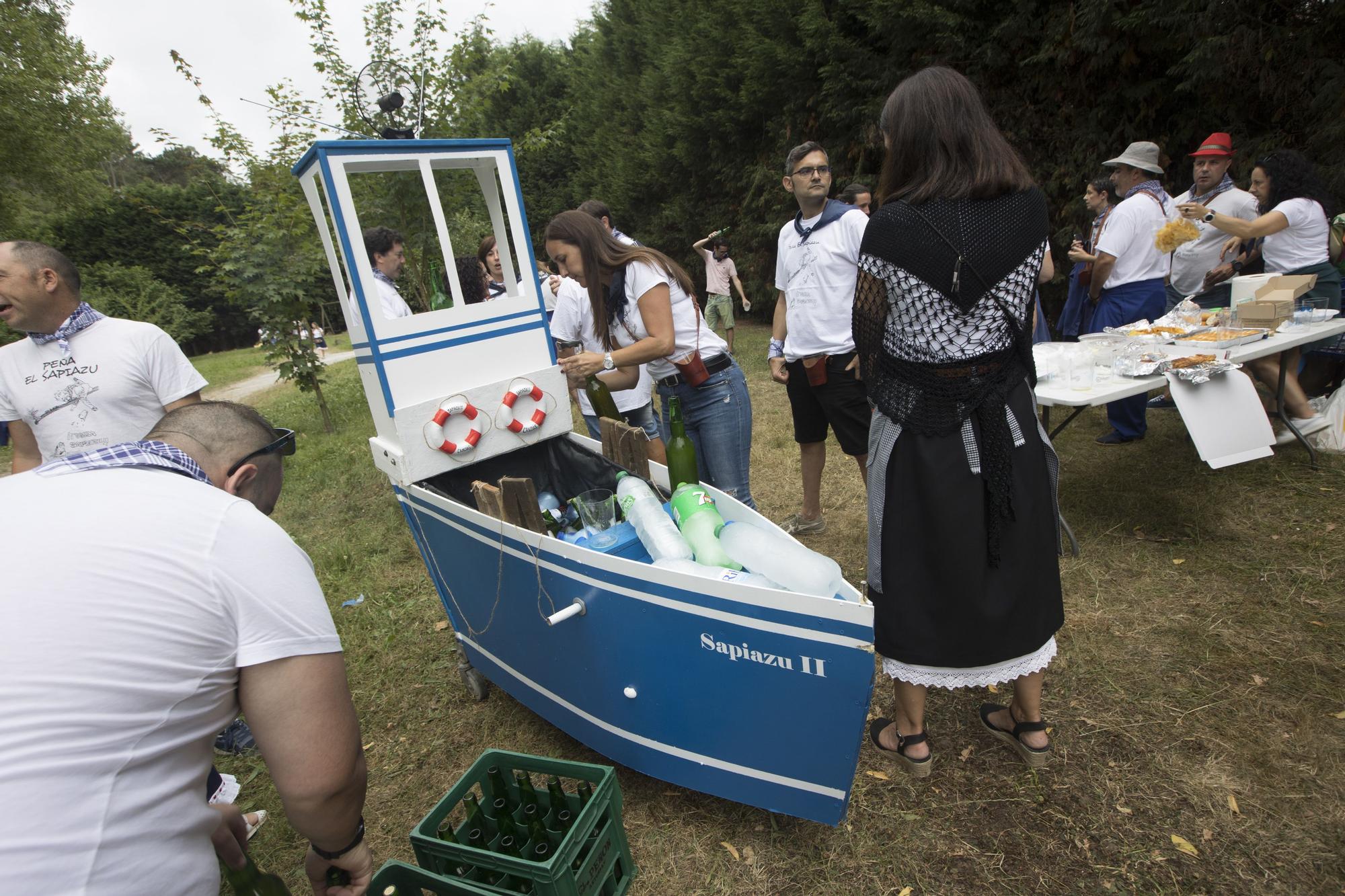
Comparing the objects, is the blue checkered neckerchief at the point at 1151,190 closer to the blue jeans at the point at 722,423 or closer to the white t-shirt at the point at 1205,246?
the white t-shirt at the point at 1205,246

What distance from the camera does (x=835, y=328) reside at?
334 centimetres

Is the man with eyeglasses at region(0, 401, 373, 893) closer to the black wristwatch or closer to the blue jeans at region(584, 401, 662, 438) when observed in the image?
the black wristwatch

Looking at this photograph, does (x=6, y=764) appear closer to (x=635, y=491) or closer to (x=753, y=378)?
(x=635, y=491)

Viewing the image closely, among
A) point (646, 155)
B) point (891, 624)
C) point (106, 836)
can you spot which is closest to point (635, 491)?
point (891, 624)

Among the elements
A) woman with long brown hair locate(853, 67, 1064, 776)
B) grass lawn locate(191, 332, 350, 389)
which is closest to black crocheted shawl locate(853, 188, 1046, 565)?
woman with long brown hair locate(853, 67, 1064, 776)

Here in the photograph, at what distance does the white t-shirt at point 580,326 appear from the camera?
385cm

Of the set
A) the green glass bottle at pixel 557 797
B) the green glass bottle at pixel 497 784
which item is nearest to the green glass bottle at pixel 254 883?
the green glass bottle at pixel 497 784

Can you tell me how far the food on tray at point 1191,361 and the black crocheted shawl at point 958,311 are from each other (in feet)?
6.18

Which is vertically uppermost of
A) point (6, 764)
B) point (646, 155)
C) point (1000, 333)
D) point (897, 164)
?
point (646, 155)

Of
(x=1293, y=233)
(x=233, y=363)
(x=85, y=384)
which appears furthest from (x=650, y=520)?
(x=233, y=363)

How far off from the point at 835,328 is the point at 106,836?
3.11 meters

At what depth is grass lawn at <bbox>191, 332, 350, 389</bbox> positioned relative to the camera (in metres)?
16.0

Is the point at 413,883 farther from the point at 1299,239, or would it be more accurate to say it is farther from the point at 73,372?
the point at 1299,239

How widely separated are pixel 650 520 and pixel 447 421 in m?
0.91
